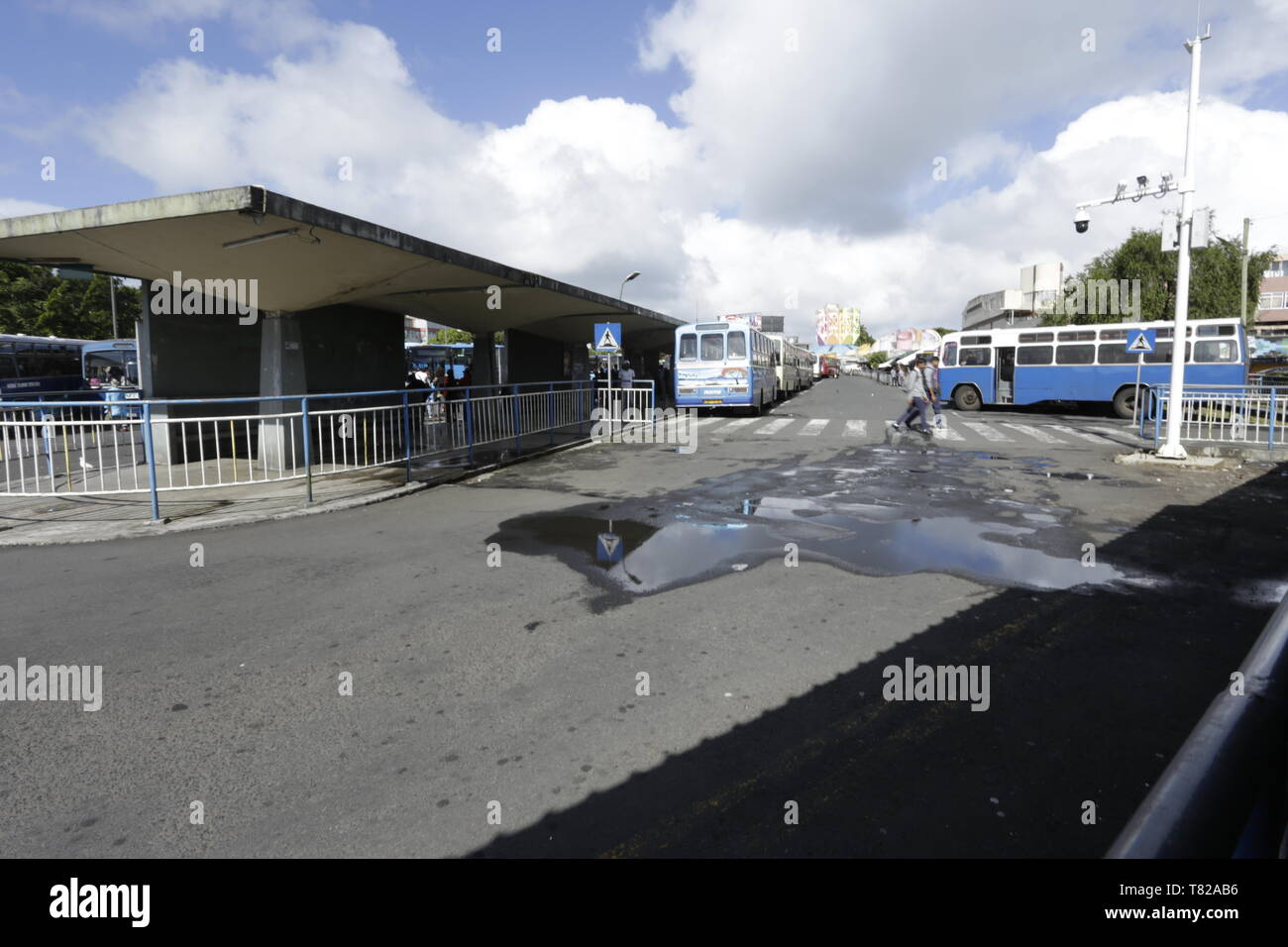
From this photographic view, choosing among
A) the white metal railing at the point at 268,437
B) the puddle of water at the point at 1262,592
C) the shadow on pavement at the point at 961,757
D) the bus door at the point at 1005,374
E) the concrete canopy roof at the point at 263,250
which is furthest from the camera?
the bus door at the point at 1005,374

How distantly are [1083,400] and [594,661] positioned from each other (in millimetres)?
24097

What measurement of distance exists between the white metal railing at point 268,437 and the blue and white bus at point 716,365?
7.05m

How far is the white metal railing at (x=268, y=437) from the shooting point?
31.7ft

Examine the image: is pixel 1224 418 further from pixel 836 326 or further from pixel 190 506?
pixel 836 326

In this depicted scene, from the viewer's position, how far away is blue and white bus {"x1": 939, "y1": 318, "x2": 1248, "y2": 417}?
70.1 feet

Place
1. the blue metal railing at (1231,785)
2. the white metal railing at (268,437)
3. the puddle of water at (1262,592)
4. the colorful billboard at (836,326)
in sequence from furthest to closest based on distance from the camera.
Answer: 1. the colorful billboard at (836,326)
2. the white metal railing at (268,437)
3. the puddle of water at (1262,592)
4. the blue metal railing at (1231,785)

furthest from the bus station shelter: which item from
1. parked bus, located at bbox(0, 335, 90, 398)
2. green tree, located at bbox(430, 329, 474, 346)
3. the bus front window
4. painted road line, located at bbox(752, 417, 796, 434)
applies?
green tree, located at bbox(430, 329, 474, 346)

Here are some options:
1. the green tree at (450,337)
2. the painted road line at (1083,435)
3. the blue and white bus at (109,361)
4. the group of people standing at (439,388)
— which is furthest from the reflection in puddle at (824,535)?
the green tree at (450,337)

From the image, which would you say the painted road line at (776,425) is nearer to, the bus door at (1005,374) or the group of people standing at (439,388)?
the group of people standing at (439,388)

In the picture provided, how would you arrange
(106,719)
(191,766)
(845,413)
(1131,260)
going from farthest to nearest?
1. (1131,260)
2. (845,413)
3. (106,719)
4. (191,766)
